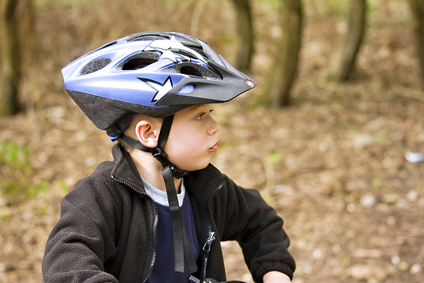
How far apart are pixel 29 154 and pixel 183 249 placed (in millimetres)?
4116

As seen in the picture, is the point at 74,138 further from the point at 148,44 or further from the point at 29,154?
Answer: the point at 148,44

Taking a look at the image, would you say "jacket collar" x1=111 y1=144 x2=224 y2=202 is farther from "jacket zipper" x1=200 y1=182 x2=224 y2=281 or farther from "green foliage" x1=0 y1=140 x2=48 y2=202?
"green foliage" x1=0 y1=140 x2=48 y2=202

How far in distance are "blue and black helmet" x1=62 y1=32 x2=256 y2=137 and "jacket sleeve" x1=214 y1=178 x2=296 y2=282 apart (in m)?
0.51

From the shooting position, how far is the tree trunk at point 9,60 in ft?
19.7

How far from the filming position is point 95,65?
1860 mm

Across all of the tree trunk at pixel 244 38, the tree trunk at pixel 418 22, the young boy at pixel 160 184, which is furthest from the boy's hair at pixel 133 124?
the tree trunk at pixel 244 38

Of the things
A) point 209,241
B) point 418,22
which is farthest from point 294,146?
point 209,241

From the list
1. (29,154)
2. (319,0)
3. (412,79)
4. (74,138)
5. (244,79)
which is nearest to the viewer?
(244,79)

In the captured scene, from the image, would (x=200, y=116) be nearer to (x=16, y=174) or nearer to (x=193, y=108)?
(x=193, y=108)

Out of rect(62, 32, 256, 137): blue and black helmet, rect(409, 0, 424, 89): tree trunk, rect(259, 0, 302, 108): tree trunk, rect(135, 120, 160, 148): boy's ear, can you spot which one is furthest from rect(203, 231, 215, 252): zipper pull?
rect(409, 0, 424, 89): tree trunk

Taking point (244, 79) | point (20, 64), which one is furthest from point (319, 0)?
point (244, 79)

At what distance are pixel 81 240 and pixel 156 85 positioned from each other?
663 millimetres

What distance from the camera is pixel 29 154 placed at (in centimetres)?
518

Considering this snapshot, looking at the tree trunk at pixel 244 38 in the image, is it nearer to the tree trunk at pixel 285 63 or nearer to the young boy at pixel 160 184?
the tree trunk at pixel 285 63
